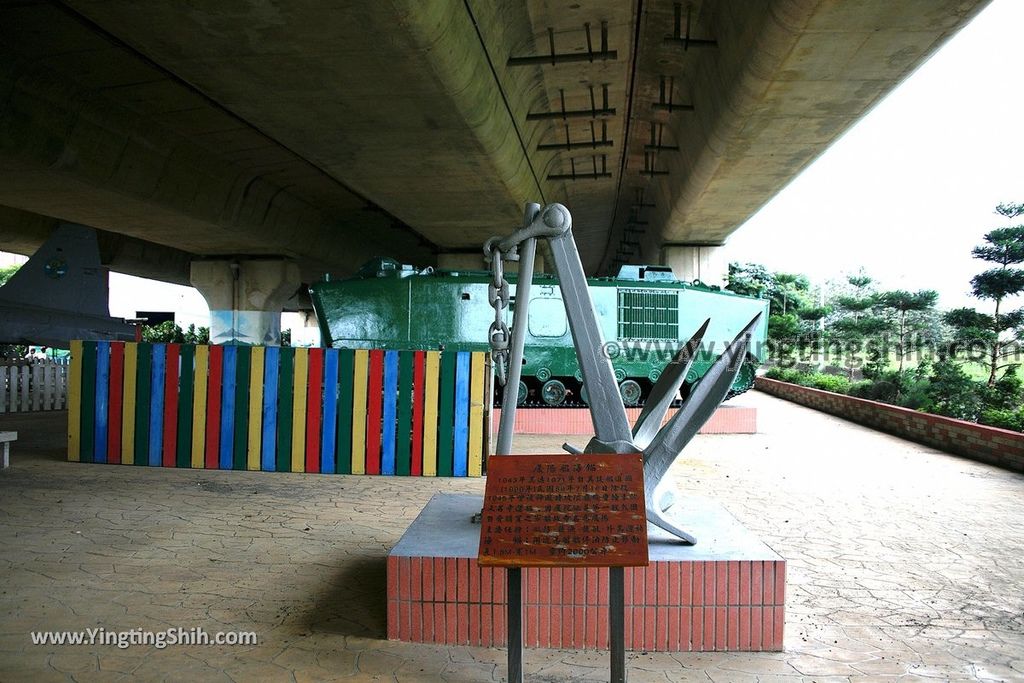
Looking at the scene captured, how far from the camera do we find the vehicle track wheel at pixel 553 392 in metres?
12.3

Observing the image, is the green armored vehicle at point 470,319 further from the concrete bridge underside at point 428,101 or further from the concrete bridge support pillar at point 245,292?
the concrete bridge support pillar at point 245,292

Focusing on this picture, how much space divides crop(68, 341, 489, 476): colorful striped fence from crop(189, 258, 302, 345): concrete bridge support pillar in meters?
12.7

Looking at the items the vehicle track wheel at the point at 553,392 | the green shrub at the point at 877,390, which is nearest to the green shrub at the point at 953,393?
the green shrub at the point at 877,390

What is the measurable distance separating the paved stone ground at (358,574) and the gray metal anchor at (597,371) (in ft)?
3.16

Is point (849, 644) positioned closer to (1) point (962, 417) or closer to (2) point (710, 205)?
(1) point (962, 417)

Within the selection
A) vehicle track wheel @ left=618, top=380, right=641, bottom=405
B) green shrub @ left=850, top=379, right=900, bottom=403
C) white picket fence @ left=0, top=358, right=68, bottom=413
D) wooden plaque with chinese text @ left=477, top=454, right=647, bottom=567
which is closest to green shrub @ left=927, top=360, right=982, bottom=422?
green shrub @ left=850, top=379, right=900, bottom=403

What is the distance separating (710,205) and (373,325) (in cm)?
728

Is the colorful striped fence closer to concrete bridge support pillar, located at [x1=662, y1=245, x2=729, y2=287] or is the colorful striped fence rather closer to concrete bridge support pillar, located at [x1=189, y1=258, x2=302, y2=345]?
concrete bridge support pillar, located at [x1=189, y1=258, x2=302, y2=345]

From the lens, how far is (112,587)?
4.06m

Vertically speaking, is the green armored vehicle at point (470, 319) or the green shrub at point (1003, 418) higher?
the green armored vehicle at point (470, 319)

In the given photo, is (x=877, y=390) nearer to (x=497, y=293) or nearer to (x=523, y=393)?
(x=523, y=393)

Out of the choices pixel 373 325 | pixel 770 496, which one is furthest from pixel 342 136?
pixel 770 496

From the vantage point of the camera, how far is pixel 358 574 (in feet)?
14.4

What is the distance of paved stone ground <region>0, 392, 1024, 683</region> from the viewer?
321 centimetres
